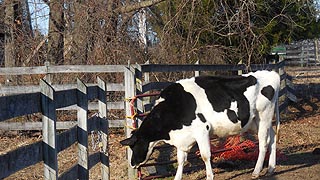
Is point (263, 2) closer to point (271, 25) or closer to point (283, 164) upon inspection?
point (271, 25)

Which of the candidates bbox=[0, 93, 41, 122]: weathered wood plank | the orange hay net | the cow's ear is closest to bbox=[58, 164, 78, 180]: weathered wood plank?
bbox=[0, 93, 41, 122]: weathered wood plank

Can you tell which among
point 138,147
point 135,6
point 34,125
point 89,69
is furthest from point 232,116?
point 135,6

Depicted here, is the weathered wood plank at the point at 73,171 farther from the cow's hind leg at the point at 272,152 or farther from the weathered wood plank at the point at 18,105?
the cow's hind leg at the point at 272,152

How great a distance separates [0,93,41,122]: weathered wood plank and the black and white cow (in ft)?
9.69

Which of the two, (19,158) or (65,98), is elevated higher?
(65,98)

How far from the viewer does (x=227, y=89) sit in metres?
8.08

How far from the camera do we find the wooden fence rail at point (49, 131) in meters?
4.20

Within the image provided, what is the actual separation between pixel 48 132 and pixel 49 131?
0.01 m

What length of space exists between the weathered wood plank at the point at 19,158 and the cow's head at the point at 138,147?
9.46 ft

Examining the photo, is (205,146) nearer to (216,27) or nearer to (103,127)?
(103,127)

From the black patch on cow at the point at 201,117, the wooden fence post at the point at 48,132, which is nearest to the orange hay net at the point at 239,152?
the black patch on cow at the point at 201,117

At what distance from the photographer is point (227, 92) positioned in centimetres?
803

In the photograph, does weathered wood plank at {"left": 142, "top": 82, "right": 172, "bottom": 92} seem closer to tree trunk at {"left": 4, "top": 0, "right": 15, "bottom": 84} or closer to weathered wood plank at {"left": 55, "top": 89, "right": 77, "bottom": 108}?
weathered wood plank at {"left": 55, "top": 89, "right": 77, "bottom": 108}

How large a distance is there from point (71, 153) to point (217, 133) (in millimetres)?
4294
